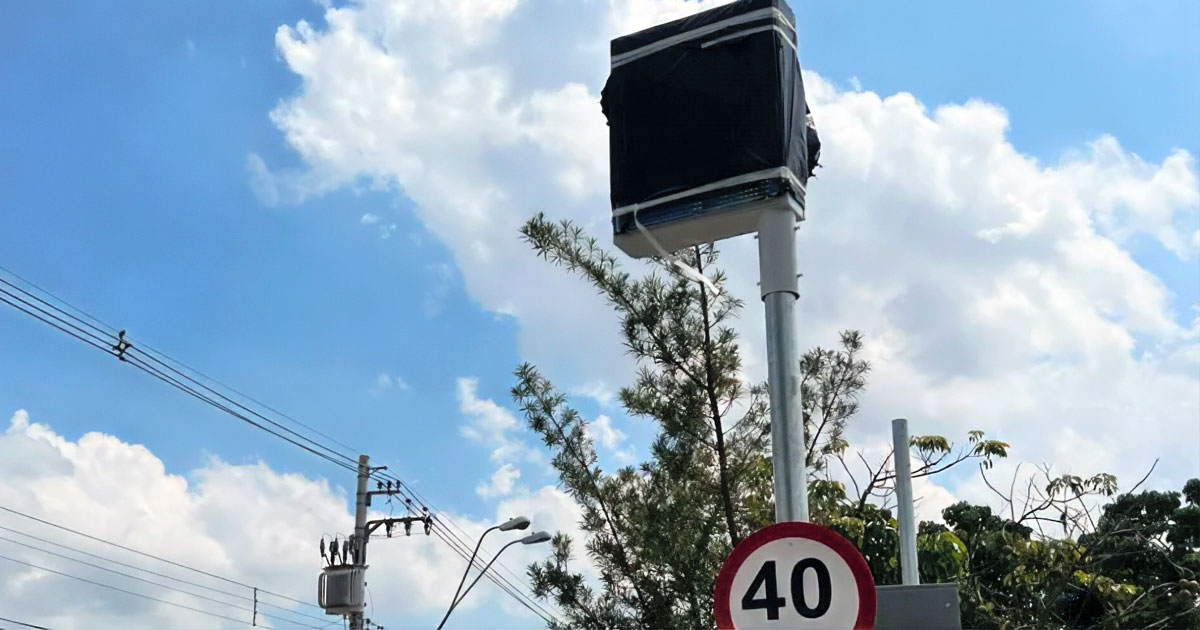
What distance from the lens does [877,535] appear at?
13.8 meters

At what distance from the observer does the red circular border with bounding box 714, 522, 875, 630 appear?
8.39 feet

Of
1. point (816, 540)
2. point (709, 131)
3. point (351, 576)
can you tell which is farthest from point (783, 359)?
point (351, 576)

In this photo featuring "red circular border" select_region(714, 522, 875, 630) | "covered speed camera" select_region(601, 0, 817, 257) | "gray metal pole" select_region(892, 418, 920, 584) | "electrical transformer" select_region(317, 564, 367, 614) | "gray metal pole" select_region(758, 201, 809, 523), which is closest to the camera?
"red circular border" select_region(714, 522, 875, 630)

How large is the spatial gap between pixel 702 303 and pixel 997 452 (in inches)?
288

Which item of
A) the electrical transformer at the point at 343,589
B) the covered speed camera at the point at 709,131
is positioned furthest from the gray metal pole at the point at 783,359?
the electrical transformer at the point at 343,589

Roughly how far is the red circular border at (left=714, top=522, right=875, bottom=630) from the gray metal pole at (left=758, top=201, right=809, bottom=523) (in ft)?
0.90

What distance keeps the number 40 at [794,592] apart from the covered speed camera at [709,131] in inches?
42.8

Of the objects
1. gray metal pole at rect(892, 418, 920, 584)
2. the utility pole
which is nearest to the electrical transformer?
the utility pole

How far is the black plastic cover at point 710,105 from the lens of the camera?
3305 millimetres

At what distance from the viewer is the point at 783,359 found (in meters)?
3.08

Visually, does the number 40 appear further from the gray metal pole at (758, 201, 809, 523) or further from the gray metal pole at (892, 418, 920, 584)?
the gray metal pole at (892, 418, 920, 584)

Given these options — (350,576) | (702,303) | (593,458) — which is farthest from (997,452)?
(350,576)

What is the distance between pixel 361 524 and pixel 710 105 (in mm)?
21207

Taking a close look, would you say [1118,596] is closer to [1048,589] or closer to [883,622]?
[1048,589]
